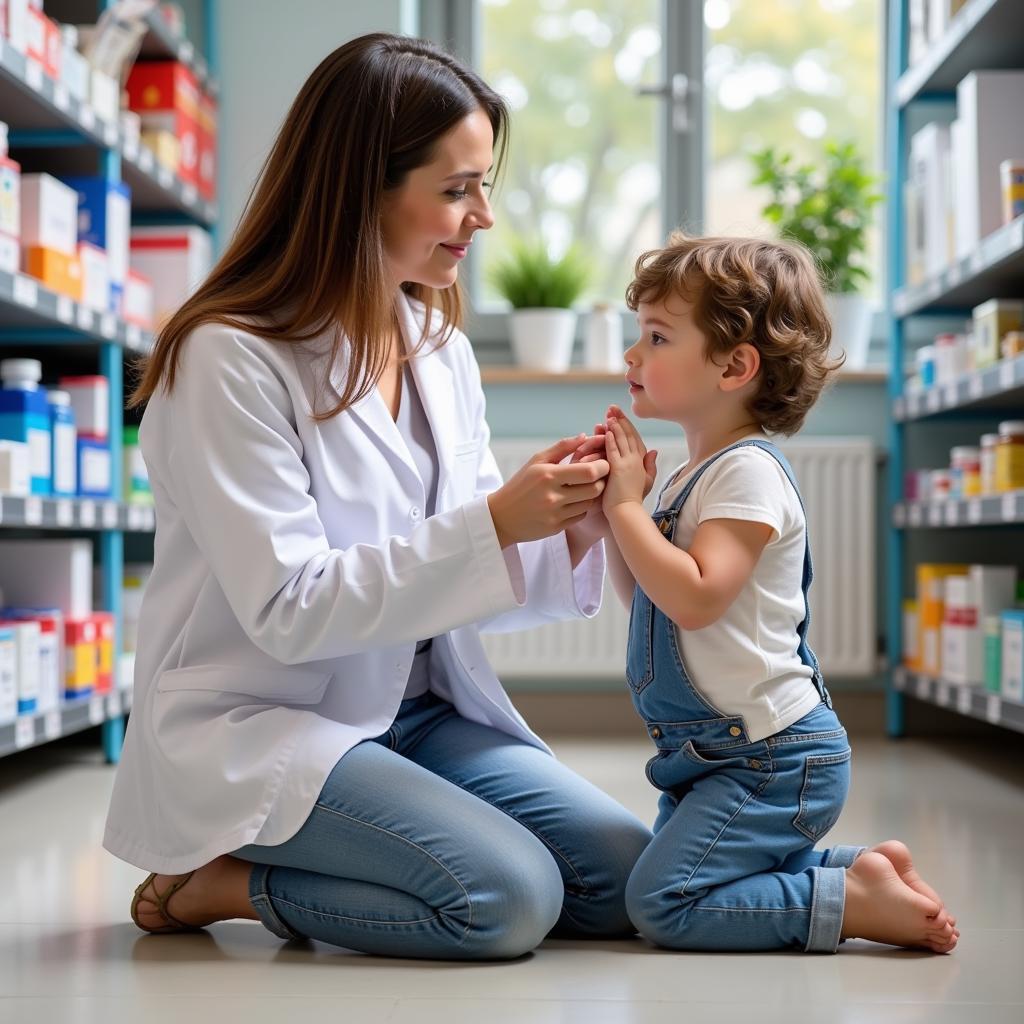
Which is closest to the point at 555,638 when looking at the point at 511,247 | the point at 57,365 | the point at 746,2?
the point at 511,247

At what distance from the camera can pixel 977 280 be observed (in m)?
3.22

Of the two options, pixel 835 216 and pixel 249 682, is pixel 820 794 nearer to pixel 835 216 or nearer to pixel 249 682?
pixel 249 682

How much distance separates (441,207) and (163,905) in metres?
0.89

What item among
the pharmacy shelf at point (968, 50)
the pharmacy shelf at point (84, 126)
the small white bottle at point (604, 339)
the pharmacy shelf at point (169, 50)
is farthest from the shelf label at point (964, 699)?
the pharmacy shelf at point (169, 50)

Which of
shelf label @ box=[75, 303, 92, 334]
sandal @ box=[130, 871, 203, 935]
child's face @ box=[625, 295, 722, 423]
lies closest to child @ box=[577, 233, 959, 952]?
child's face @ box=[625, 295, 722, 423]

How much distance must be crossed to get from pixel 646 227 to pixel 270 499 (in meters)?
2.86

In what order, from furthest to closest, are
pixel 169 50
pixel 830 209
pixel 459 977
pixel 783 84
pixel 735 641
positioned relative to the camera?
pixel 783 84 → pixel 830 209 → pixel 169 50 → pixel 735 641 → pixel 459 977

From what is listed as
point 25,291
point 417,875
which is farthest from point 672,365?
point 25,291

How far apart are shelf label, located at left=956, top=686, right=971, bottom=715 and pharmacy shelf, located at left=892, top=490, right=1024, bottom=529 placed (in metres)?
0.37

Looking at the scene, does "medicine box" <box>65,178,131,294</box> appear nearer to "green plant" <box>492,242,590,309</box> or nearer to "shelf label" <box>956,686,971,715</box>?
"green plant" <box>492,242,590,309</box>

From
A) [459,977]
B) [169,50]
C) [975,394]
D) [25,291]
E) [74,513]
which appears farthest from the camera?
[169,50]

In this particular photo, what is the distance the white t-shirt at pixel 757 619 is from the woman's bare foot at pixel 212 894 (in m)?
0.57

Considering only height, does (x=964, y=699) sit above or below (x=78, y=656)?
below

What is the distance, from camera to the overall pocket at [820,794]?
153 cm
